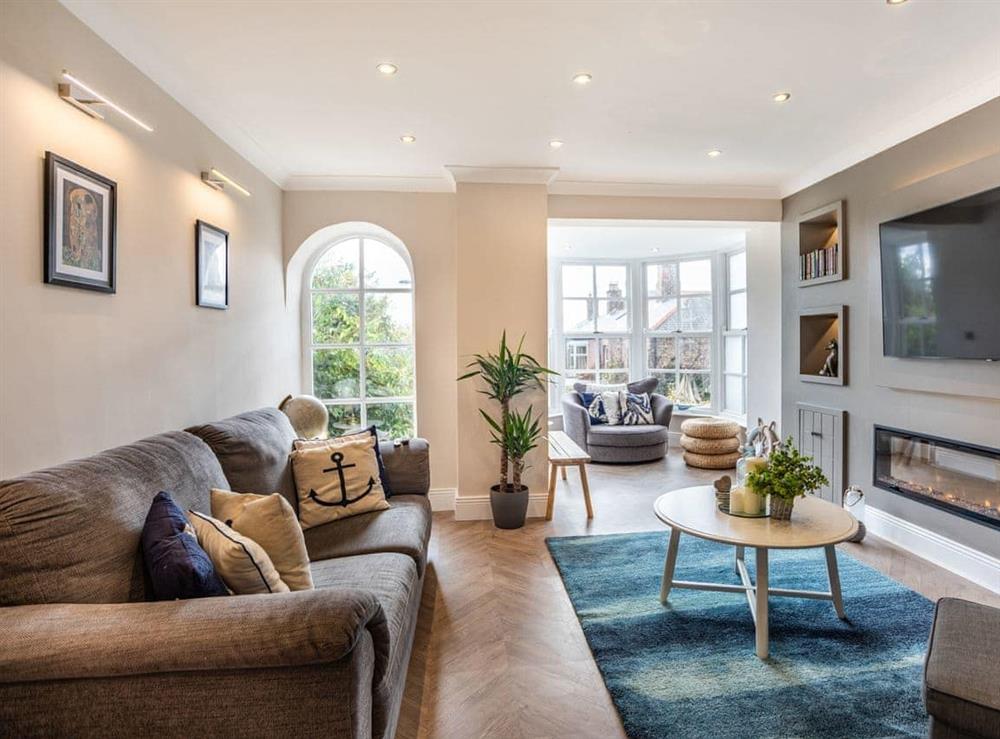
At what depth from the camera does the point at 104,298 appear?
2137 millimetres

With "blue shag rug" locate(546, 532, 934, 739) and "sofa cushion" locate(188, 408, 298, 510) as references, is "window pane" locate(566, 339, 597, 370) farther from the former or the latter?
"sofa cushion" locate(188, 408, 298, 510)

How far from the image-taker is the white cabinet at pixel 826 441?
13.0ft

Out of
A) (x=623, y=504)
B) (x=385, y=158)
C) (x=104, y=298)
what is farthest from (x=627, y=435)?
(x=104, y=298)

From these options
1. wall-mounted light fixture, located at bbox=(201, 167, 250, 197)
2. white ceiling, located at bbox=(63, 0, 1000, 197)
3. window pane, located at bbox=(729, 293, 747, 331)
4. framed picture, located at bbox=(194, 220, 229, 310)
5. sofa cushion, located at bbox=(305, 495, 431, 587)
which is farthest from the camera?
window pane, located at bbox=(729, 293, 747, 331)

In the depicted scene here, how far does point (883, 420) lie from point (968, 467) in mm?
594

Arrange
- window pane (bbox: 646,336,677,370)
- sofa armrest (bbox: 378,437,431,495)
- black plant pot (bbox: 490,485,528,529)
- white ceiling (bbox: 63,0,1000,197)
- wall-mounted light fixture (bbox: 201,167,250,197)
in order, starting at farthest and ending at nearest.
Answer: window pane (bbox: 646,336,677,370) < black plant pot (bbox: 490,485,528,529) < sofa armrest (bbox: 378,437,431,495) < wall-mounted light fixture (bbox: 201,167,250,197) < white ceiling (bbox: 63,0,1000,197)

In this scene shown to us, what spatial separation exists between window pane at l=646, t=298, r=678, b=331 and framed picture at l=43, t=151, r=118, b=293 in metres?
6.44

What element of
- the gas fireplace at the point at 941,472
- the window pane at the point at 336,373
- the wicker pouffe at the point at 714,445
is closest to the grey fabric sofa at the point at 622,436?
the wicker pouffe at the point at 714,445

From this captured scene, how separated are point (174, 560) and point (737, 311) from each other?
261 inches

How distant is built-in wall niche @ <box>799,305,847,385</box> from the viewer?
A: 4156 mm

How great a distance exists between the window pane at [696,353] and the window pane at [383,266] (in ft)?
13.7

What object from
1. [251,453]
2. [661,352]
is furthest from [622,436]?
[251,453]

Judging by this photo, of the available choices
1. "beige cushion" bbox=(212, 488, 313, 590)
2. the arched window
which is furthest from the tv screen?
the arched window

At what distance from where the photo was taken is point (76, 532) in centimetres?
139
